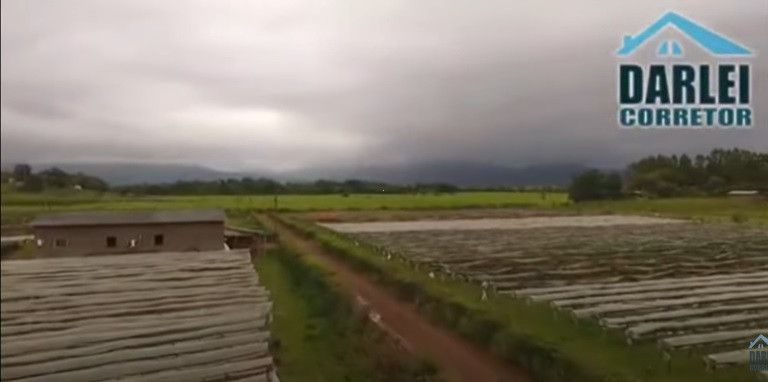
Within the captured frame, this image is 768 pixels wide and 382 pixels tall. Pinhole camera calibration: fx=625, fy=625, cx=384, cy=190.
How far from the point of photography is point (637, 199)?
3500 mm

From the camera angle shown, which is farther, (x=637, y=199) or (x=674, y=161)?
(x=637, y=199)

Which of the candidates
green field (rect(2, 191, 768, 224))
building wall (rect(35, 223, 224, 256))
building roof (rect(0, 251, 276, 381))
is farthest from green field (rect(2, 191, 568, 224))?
building roof (rect(0, 251, 276, 381))

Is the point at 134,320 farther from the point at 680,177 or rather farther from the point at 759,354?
the point at 759,354

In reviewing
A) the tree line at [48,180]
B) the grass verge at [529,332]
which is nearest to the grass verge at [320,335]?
the grass verge at [529,332]

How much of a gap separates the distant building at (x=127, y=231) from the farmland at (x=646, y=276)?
1.05 metres

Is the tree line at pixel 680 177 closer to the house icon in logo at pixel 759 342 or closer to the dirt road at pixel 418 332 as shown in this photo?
the house icon in logo at pixel 759 342

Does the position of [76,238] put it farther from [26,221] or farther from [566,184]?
[566,184]

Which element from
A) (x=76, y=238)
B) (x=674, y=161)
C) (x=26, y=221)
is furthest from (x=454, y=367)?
(x=26, y=221)

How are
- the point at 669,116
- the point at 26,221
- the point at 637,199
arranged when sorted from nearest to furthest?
the point at 26,221
the point at 669,116
the point at 637,199

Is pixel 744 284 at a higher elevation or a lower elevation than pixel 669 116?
lower

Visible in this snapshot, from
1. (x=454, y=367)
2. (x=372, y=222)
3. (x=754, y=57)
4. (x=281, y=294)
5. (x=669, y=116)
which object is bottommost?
(x=454, y=367)

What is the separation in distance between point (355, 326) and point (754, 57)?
2831 mm

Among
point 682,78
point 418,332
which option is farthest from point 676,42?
point 418,332

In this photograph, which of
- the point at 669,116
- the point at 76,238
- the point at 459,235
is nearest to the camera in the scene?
the point at 76,238
